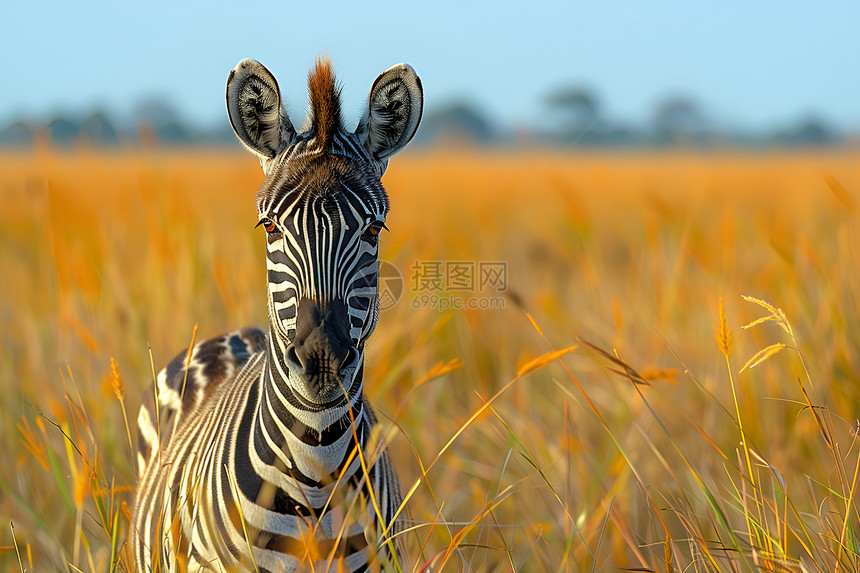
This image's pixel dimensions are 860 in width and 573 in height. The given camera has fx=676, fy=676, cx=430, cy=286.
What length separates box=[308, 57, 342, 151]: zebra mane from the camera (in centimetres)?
219

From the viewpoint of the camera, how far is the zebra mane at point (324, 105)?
2193 mm

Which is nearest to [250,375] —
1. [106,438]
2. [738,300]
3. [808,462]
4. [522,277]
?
[106,438]

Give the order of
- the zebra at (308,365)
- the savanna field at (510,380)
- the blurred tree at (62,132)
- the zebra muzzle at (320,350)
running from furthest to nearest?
the blurred tree at (62,132), the savanna field at (510,380), the zebra at (308,365), the zebra muzzle at (320,350)

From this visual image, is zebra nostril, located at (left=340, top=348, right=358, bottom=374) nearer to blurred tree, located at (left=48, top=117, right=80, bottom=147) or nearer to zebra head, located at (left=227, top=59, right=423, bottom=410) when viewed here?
zebra head, located at (left=227, top=59, right=423, bottom=410)

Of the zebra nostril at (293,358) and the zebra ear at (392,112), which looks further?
the zebra ear at (392,112)

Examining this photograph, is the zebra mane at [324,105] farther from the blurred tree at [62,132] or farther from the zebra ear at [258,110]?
the blurred tree at [62,132]

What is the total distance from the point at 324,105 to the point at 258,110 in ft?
0.89

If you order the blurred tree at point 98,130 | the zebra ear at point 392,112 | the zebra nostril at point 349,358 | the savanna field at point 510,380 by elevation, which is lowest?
the savanna field at point 510,380

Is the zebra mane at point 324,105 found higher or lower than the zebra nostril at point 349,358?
higher

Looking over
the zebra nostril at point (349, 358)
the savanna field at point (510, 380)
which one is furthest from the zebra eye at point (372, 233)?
the savanna field at point (510, 380)

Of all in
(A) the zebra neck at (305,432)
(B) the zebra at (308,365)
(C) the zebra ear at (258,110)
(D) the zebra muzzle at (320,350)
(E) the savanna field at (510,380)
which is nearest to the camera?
(D) the zebra muzzle at (320,350)

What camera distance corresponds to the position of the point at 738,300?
512 cm

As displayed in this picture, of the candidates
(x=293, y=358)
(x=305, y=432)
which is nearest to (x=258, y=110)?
(x=293, y=358)

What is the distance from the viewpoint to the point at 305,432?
84.7 inches
